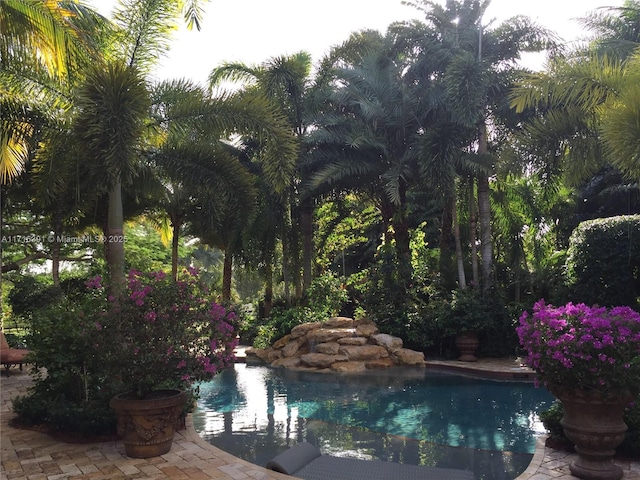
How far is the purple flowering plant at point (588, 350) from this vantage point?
172 inches

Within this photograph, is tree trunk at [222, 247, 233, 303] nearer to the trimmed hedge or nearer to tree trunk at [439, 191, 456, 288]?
tree trunk at [439, 191, 456, 288]

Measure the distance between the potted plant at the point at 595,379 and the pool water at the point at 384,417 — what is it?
1.19 metres

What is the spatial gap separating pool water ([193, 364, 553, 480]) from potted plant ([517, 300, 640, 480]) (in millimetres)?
1189

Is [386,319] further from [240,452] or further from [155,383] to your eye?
[155,383]

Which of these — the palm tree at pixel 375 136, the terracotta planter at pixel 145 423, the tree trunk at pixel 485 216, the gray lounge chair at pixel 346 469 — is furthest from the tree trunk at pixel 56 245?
the tree trunk at pixel 485 216

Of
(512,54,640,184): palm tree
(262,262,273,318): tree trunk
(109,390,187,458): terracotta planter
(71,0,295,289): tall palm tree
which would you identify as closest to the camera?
(109,390,187,458): terracotta planter

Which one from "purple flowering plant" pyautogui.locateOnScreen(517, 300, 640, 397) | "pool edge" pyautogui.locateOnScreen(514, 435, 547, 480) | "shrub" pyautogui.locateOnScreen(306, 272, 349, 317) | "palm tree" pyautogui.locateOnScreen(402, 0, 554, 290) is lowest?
"pool edge" pyautogui.locateOnScreen(514, 435, 547, 480)

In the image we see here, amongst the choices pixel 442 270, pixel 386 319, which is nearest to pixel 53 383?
pixel 386 319

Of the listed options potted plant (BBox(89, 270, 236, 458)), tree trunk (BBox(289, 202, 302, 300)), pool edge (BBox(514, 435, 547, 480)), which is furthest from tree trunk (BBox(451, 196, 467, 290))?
potted plant (BBox(89, 270, 236, 458))

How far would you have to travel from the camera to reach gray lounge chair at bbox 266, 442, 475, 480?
508cm

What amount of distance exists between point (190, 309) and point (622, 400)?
4227 mm

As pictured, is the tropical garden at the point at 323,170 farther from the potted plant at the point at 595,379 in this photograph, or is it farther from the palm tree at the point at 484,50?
the potted plant at the point at 595,379

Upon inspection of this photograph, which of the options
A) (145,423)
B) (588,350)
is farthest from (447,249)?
(145,423)

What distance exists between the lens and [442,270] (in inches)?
624
